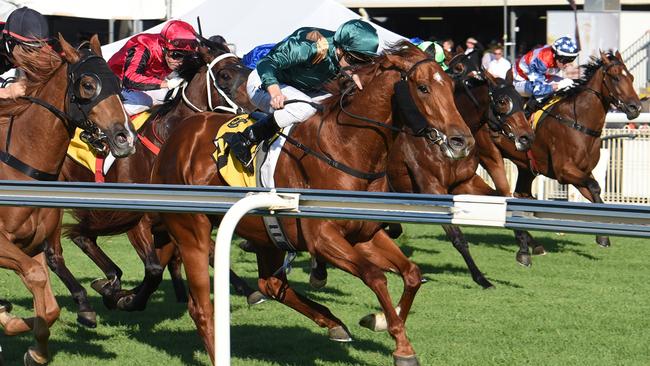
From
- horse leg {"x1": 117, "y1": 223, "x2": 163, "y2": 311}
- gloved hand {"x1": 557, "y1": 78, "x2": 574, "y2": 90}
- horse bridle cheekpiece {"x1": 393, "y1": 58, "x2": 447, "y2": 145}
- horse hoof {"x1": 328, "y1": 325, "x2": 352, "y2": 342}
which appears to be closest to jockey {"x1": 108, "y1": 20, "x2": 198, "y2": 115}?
horse leg {"x1": 117, "y1": 223, "x2": 163, "y2": 311}

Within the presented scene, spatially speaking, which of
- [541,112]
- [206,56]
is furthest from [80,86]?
[541,112]

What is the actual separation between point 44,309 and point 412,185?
371cm

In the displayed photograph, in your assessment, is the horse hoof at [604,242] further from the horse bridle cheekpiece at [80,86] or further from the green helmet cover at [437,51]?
the horse bridle cheekpiece at [80,86]

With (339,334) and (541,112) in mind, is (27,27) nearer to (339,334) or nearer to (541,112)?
(339,334)

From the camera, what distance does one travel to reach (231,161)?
606cm

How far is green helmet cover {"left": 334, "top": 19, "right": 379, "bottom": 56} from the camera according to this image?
5.75 m

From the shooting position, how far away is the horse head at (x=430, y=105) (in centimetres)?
527

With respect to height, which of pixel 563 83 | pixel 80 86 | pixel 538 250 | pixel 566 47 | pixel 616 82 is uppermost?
pixel 80 86

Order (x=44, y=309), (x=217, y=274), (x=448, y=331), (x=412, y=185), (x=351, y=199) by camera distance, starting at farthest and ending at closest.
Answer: (x=412, y=185) → (x=448, y=331) → (x=44, y=309) → (x=351, y=199) → (x=217, y=274)

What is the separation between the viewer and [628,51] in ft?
62.2

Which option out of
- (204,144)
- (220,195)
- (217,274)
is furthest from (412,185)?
(217,274)

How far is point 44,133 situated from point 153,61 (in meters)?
3.16

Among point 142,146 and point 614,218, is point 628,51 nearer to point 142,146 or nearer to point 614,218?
point 142,146

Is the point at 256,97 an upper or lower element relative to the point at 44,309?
upper
